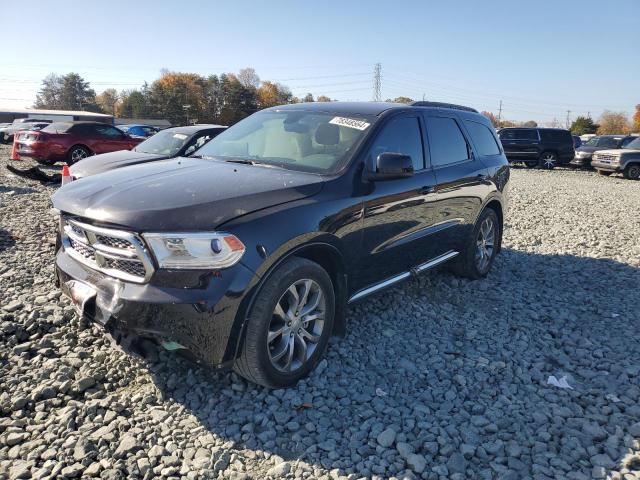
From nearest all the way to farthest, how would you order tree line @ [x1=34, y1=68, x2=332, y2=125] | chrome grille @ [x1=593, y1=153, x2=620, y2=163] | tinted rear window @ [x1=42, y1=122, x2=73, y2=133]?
1. tinted rear window @ [x1=42, y1=122, x2=73, y2=133]
2. chrome grille @ [x1=593, y1=153, x2=620, y2=163]
3. tree line @ [x1=34, y1=68, x2=332, y2=125]

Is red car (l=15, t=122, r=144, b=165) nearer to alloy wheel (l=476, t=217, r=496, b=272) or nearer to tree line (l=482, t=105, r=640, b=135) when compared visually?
alloy wheel (l=476, t=217, r=496, b=272)

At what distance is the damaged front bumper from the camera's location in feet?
8.57

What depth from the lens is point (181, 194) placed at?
2920mm

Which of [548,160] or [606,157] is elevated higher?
[606,157]

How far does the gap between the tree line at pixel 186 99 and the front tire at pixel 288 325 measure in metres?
68.6

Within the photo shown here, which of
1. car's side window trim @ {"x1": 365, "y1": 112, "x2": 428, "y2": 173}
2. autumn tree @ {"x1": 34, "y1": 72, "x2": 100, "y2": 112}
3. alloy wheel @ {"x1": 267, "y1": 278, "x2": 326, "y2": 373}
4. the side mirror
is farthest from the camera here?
autumn tree @ {"x1": 34, "y1": 72, "x2": 100, "y2": 112}

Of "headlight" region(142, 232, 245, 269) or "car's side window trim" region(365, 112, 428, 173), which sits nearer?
"headlight" region(142, 232, 245, 269)

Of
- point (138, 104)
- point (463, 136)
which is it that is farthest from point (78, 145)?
point (138, 104)

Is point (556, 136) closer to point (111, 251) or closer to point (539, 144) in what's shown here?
point (539, 144)

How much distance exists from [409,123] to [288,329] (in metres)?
2.26

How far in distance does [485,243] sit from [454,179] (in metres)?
1.32

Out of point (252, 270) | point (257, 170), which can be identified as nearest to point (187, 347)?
point (252, 270)

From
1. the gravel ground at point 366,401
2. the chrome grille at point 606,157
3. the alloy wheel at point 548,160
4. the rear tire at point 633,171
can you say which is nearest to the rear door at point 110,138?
the gravel ground at point 366,401

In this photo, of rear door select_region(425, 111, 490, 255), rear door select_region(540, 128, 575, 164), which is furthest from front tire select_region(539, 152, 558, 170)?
rear door select_region(425, 111, 490, 255)
